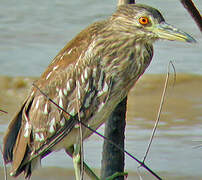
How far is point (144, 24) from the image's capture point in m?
3.09

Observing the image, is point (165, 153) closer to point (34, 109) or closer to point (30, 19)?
point (34, 109)

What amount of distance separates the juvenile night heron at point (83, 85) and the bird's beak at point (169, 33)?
11cm

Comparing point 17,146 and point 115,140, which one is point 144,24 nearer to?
point 115,140

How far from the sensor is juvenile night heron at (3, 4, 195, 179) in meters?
3.18

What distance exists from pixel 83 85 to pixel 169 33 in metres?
0.55

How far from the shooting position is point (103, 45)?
3221mm

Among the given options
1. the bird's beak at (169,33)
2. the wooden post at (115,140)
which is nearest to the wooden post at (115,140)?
the wooden post at (115,140)

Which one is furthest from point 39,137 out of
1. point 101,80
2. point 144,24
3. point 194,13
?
point 194,13

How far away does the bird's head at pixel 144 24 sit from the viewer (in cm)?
293

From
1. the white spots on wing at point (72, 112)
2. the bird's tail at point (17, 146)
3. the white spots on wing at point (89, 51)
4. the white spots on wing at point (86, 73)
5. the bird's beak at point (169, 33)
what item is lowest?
the bird's tail at point (17, 146)

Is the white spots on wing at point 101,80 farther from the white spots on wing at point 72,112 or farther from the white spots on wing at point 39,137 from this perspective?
the white spots on wing at point 39,137

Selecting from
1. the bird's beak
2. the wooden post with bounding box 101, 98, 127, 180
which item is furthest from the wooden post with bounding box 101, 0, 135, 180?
the bird's beak

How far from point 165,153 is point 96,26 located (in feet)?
7.11

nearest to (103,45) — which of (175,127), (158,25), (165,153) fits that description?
(158,25)
